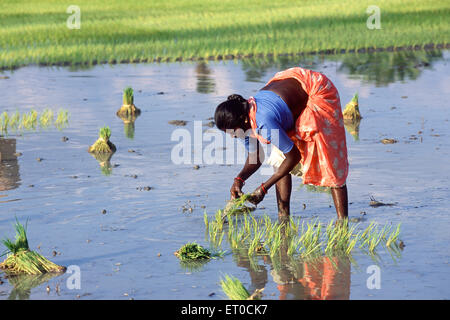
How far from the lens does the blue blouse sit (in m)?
5.54

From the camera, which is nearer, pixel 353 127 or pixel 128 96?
pixel 353 127

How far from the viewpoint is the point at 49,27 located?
23.2 meters

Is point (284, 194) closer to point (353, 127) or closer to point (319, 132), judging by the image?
point (319, 132)

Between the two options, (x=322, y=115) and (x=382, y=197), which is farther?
(x=382, y=197)

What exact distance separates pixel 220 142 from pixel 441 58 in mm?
9432

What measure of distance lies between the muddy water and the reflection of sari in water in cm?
1

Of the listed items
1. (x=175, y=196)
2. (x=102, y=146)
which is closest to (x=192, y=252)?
(x=175, y=196)

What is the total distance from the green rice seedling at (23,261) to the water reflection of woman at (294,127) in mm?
1455

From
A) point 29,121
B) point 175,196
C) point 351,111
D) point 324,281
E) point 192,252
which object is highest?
point 351,111

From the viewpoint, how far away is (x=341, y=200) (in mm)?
6242

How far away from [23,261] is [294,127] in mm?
2087

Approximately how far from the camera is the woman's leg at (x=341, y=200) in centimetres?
621
